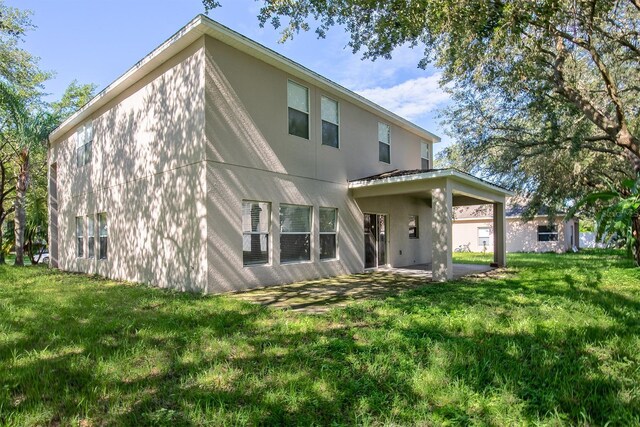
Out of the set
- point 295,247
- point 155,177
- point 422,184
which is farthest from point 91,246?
point 422,184

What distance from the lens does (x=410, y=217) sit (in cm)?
1431

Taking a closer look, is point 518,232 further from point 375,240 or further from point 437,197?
point 437,197

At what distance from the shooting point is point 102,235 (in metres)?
11.7

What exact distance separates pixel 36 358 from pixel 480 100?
14.8 m

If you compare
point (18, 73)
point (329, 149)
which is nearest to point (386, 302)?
point (329, 149)

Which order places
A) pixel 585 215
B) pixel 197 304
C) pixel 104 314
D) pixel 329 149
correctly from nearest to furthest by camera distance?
pixel 104 314 < pixel 197 304 < pixel 329 149 < pixel 585 215

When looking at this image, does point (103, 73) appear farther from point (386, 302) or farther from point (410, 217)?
point (386, 302)

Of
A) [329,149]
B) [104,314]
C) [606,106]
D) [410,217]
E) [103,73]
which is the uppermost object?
[103,73]

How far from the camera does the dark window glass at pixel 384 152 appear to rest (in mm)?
12922

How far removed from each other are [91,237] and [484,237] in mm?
24808

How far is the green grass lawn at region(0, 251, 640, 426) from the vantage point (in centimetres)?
270

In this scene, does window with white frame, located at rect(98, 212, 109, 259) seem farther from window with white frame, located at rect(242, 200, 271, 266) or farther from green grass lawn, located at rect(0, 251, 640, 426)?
window with white frame, located at rect(242, 200, 271, 266)

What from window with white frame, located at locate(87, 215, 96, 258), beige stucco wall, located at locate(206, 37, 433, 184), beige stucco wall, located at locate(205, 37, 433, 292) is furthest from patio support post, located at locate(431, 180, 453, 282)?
window with white frame, located at locate(87, 215, 96, 258)

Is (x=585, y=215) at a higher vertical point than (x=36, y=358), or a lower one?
higher
